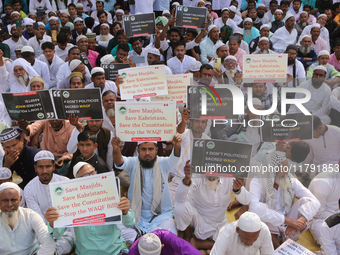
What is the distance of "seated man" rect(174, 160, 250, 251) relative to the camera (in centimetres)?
412

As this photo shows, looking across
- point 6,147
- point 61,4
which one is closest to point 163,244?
point 6,147

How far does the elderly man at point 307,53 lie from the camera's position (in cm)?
825

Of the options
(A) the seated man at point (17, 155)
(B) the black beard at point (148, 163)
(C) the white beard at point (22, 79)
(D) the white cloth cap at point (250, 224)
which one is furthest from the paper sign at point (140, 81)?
(C) the white beard at point (22, 79)

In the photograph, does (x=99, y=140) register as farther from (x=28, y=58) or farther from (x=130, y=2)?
(x=130, y=2)

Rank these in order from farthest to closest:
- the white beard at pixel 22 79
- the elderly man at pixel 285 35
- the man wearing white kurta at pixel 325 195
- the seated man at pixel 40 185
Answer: the elderly man at pixel 285 35 → the white beard at pixel 22 79 → the man wearing white kurta at pixel 325 195 → the seated man at pixel 40 185

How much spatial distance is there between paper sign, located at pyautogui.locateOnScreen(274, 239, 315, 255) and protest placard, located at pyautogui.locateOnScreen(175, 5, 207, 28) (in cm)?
526

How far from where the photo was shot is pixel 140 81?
5.06 m

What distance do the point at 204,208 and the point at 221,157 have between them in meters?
0.95

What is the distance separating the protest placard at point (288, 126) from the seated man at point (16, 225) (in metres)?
2.41

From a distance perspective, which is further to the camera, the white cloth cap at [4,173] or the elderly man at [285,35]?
the elderly man at [285,35]

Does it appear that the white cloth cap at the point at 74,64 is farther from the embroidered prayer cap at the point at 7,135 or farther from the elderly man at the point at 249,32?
the elderly man at the point at 249,32

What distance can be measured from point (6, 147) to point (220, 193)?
2.71 metres

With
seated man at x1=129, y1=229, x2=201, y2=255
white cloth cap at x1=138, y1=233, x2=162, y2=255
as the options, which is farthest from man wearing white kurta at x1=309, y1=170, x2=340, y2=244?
white cloth cap at x1=138, y1=233, x2=162, y2=255

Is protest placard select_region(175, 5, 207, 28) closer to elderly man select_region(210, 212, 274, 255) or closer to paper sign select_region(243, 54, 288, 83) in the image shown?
paper sign select_region(243, 54, 288, 83)
